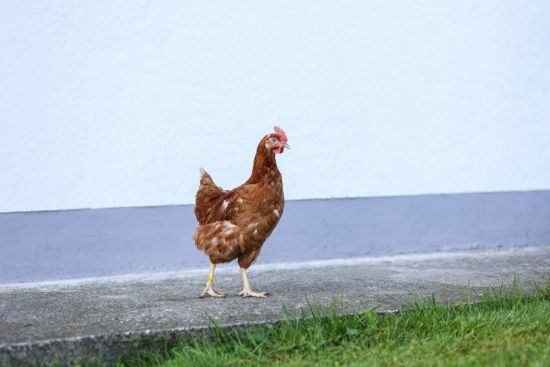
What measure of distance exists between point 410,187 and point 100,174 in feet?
7.92

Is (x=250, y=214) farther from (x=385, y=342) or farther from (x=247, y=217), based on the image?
(x=385, y=342)

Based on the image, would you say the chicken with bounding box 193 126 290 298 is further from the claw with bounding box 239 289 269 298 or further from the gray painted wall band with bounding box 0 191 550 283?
the gray painted wall band with bounding box 0 191 550 283

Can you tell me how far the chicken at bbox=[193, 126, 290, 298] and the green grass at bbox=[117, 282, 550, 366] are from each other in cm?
49

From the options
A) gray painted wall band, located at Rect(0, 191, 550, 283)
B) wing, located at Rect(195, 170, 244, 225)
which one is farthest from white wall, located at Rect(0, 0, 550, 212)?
wing, located at Rect(195, 170, 244, 225)

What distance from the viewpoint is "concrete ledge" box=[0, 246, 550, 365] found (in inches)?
93.9

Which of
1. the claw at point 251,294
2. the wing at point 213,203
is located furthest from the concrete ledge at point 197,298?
the wing at point 213,203

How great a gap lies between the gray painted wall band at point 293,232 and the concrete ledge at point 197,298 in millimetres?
106

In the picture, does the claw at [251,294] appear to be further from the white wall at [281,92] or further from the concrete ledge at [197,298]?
the white wall at [281,92]

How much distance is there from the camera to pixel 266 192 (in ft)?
9.75

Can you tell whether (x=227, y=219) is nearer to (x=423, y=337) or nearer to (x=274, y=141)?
(x=274, y=141)

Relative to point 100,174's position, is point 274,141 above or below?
above

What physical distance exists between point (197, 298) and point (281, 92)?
1.84 metres

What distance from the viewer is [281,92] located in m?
4.35

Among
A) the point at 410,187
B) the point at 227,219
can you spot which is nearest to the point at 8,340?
the point at 227,219
